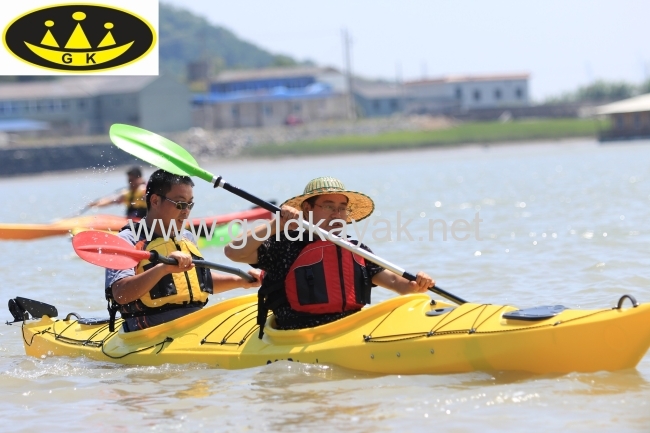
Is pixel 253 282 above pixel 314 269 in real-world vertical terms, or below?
below

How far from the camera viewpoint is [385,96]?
81.3m

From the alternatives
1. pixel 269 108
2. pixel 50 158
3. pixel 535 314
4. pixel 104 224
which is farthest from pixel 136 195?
pixel 269 108

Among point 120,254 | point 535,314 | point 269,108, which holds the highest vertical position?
point 269,108

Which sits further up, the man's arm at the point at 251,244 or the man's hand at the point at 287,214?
the man's hand at the point at 287,214

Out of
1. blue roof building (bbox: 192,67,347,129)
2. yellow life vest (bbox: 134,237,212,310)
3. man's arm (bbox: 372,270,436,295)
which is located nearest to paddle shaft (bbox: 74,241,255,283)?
yellow life vest (bbox: 134,237,212,310)

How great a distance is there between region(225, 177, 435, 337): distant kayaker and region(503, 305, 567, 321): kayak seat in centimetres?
62

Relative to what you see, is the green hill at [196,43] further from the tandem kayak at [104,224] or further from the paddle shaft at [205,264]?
the paddle shaft at [205,264]

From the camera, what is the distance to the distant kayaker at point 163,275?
5418mm

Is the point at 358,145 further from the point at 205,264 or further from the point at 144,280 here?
the point at 144,280

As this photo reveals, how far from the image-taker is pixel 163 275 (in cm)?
539

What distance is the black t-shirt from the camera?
532cm

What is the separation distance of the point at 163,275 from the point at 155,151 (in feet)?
3.30

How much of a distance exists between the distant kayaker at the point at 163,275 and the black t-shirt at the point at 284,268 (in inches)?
15.7

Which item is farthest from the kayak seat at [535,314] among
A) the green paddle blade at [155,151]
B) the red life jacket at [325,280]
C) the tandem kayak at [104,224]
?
the tandem kayak at [104,224]
